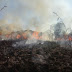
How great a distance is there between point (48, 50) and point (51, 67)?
6.41 meters

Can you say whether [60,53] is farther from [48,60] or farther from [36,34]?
[36,34]

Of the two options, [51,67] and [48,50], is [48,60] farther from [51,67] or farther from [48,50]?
[48,50]

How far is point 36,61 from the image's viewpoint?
20.9 meters

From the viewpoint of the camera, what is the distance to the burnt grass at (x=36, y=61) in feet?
62.8

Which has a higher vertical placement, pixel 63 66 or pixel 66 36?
pixel 66 36

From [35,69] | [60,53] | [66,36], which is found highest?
[66,36]

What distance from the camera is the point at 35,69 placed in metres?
19.2

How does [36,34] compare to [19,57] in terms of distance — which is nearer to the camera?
[19,57]

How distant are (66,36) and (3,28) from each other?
775 inches

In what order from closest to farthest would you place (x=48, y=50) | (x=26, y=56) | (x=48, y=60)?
1. (x=48, y=60)
2. (x=26, y=56)
3. (x=48, y=50)

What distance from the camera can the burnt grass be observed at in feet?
62.8

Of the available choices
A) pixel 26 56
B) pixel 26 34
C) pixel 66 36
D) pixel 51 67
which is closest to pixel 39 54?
pixel 26 56

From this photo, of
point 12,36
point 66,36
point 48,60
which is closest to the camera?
point 48,60

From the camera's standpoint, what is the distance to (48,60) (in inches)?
845
